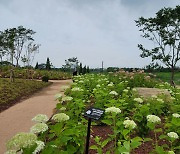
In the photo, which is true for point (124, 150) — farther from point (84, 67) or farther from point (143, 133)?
point (84, 67)

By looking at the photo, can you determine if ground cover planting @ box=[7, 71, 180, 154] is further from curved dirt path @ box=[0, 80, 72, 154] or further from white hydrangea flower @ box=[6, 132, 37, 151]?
curved dirt path @ box=[0, 80, 72, 154]

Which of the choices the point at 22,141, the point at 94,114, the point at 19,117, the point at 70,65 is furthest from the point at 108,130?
the point at 70,65

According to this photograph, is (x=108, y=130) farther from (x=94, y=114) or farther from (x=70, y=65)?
(x=70, y=65)

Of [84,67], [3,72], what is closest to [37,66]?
[84,67]

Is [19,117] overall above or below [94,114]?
below

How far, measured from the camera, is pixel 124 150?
1979 mm

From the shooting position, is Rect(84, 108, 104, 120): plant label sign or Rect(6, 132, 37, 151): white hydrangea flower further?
Rect(84, 108, 104, 120): plant label sign

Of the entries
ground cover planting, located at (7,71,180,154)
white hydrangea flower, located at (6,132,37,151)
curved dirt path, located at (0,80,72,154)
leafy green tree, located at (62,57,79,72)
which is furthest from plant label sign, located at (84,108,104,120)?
leafy green tree, located at (62,57,79,72)

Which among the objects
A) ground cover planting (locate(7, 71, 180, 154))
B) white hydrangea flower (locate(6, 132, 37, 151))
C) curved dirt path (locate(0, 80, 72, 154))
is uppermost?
white hydrangea flower (locate(6, 132, 37, 151))

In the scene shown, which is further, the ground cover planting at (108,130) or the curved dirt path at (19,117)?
the curved dirt path at (19,117)

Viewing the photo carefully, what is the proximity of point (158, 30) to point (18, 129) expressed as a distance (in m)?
16.0

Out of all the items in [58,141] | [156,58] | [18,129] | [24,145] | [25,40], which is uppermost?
[25,40]

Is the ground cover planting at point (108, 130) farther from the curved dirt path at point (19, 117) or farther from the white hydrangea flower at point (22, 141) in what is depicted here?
the curved dirt path at point (19, 117)

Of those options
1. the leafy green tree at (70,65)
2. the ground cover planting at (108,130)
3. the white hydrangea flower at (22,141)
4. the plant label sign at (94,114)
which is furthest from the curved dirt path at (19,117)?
the leafy green tree at (70,65)
